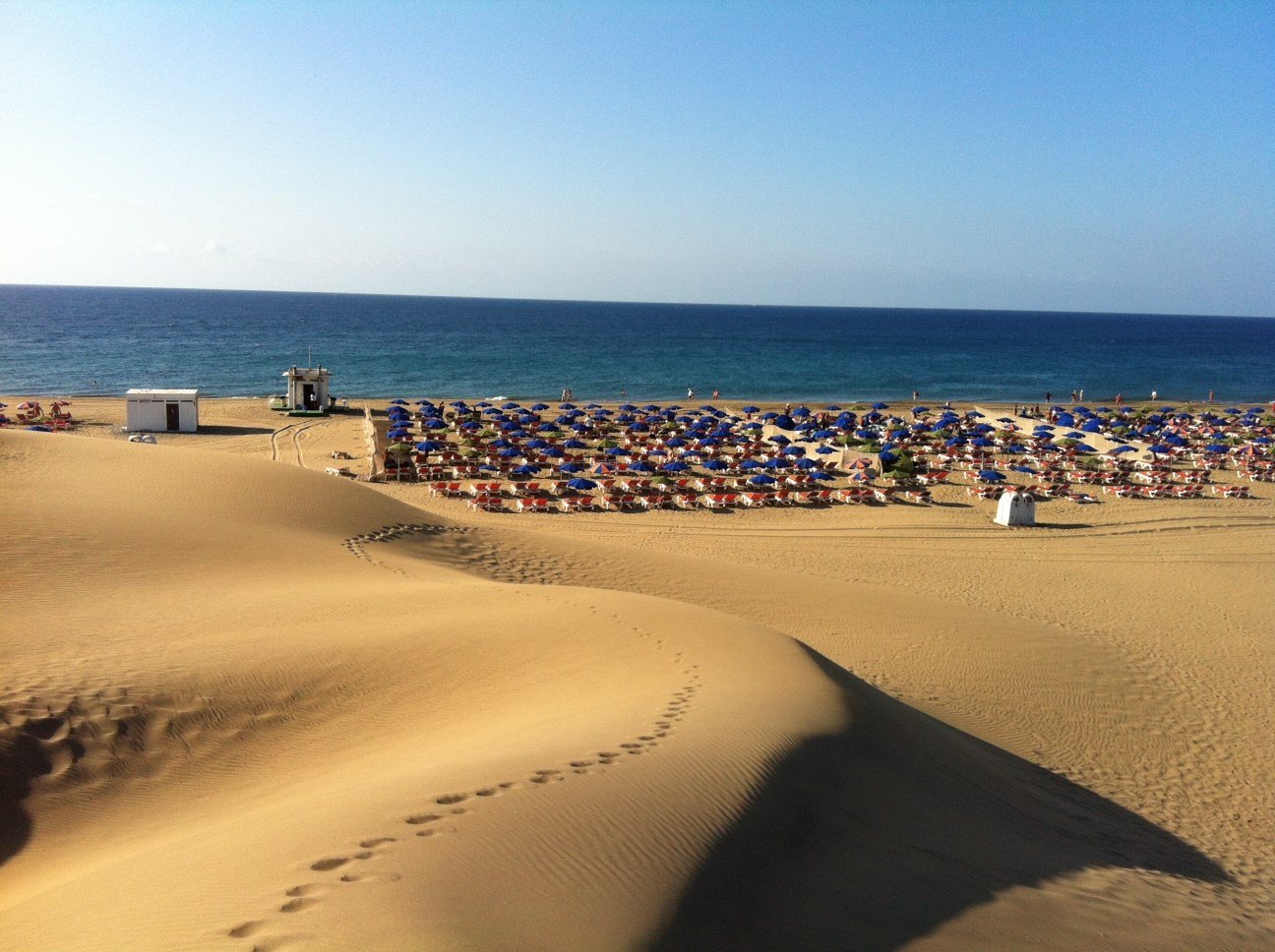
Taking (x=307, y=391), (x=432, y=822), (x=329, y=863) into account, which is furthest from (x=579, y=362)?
(x=329, y=863)

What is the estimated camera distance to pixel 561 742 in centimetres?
737

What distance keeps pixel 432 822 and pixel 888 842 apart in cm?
345

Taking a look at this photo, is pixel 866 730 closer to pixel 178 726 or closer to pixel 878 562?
pixel 178 726

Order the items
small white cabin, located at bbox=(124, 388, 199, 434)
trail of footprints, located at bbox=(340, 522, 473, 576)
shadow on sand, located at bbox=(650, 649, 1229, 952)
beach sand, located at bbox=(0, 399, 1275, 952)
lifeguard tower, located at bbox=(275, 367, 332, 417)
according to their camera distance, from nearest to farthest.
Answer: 1. beach sand, located at bbox=(0, 399, 1275, 952)
2. shadow on sand, located at bbox=(650, 649, 1229, 952)
3. trail of footprints, located at bbox=(340, 522, 473, 576)
4. small white cabin, located at bbox=(124, 388, 199, 434)
5. lifeguard tower, located at bbox=(275, 367, 332, 417)

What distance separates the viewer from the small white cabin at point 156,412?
3603 centimetres

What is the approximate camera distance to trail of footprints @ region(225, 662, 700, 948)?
4711mm

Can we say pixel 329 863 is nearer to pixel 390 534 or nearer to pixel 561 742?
pixel 561 742

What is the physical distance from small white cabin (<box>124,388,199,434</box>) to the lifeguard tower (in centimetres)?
764

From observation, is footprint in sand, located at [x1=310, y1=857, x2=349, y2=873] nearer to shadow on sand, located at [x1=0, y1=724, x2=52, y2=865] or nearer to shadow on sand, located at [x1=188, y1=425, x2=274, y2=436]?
shadow on sand, located at [x1=0, y1=724, x2=52, y2=865]

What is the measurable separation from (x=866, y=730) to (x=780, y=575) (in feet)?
31.8

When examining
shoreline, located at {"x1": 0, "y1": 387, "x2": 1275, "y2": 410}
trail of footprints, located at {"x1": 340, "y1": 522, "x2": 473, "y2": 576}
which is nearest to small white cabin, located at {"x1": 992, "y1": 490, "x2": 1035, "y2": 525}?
trail of footprints, located at {"x1": 340, "y1": 522, "x2": 473, "y2": 576}

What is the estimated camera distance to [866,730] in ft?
29.3

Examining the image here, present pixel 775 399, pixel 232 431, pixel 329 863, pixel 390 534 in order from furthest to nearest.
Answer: pixel 775 399
pixel 232 431
pixel 390 534
pixel 329 863

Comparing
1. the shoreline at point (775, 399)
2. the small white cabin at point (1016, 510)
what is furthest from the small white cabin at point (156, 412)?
the small white cabin at point (1016, 510)
